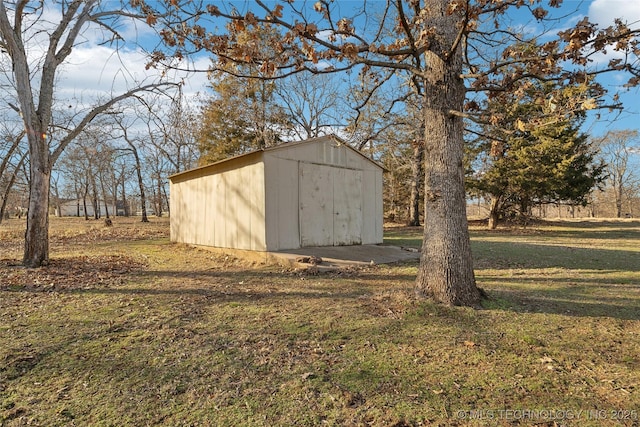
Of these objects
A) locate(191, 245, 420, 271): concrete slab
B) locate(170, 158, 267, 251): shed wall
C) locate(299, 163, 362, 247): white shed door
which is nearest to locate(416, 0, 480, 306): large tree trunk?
locate(191, 245, 420, 271): concrete slab

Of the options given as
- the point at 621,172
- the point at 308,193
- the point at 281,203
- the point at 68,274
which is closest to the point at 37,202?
the point at 68,274

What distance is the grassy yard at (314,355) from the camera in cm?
216

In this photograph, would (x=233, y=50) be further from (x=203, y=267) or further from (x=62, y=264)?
(x=62, y=264)

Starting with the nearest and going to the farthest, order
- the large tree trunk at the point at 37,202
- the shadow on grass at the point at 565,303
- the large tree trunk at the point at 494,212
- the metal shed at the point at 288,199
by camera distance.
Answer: the shadow on grass at the point at 565,303 → the large tree trunk at the point at 37,202 → the metal shed at the point at 288,199 → the large tree trunk at the point at 494,212

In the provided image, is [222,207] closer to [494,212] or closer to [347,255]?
[347,255]

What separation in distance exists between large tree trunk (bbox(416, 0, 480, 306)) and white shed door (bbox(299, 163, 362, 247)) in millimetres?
5015

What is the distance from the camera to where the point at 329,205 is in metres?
9.53

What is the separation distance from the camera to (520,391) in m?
2.38

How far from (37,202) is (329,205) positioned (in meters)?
6.36

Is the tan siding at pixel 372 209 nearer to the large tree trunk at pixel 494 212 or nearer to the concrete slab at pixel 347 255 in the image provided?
the concrete slab at pixel 347 255

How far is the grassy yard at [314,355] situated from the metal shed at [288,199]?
305 cm

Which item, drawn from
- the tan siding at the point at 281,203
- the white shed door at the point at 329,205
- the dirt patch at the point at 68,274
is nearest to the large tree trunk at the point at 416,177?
the white shed door at the point at 329,205

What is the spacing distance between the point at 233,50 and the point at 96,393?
344 cm

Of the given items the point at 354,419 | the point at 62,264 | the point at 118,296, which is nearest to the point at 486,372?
the point at 354,419
